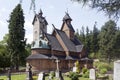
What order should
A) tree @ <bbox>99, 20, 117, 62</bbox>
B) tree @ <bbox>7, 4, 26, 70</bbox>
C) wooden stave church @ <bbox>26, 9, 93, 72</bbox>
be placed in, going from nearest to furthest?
1. wooden stave church @ <bbox>26, 9, 93, 72</bbox>
2. tree @ <bbox>7, 4, 26, 70</bbox>
3. tree @ <bbox>99, 20, 117, 62</bbox>

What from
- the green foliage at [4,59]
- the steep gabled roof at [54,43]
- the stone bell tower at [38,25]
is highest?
the stone bell tower at [38,25]

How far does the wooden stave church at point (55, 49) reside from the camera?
59.5m

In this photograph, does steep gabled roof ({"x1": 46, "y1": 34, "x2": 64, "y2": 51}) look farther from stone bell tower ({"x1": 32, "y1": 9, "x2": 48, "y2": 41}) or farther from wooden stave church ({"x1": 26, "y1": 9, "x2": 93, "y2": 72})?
stone bell tower ({"x1": 32, "y1": 9, "x2": 48, "y2": 41})

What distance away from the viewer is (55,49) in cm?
6469

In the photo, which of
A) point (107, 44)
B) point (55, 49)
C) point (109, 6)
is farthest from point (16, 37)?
point (109, 6)

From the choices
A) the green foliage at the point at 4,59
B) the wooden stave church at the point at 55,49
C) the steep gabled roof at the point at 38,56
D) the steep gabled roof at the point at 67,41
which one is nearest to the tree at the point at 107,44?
the wooden stave church at the point at 55,49

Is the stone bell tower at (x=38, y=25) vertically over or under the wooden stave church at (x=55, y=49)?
over

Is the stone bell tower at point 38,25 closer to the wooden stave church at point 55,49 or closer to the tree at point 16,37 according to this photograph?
the wooden stave church at point 55,49

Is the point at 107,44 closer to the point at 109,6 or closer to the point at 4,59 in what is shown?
the point at 4,59

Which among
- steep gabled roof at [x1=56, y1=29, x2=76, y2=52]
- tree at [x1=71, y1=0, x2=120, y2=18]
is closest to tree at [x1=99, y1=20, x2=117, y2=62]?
steep gabled roof at [x1=56, y1=29, x2=76, y2=52]

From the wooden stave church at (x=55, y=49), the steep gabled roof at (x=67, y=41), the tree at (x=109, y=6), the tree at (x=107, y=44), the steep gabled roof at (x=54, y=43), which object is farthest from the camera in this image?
the tree at (x=107, y=44)

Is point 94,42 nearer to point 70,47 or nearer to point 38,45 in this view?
point 70,47

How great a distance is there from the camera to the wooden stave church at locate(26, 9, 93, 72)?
5950cm

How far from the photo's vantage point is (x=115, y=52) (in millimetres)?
85250
